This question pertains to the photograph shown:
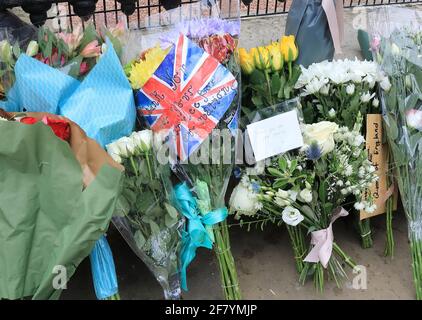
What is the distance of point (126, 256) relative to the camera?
237 cm

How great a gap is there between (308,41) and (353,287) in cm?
105

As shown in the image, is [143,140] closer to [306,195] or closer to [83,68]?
[83,68]

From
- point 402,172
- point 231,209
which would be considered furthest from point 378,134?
point 231,209

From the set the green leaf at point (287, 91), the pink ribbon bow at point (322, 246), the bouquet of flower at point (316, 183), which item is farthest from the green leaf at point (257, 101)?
the pink ribbon bow at point (322, 246)

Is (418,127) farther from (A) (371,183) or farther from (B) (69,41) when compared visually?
(B) (69,41)

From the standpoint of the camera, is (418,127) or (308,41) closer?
(418,127)

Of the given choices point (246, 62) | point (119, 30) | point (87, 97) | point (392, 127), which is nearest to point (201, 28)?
point (246, 62)

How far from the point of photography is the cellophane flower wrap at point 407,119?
2148 millimetres

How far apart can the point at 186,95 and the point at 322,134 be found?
53 centimetres

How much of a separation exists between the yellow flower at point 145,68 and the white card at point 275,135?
419mm

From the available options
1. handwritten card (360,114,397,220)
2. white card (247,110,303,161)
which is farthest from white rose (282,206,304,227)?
handwritten card (360,114,397,220)

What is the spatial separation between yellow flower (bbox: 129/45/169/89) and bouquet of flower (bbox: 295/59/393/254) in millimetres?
582

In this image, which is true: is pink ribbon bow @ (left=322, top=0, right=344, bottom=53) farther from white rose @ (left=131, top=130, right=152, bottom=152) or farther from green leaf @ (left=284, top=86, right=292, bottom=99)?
white rose @ (left=131, top=130, right=152, bottom=152)

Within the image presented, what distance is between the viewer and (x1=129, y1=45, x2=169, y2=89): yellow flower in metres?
2.01
